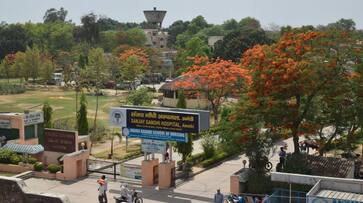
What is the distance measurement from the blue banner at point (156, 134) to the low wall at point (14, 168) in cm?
634

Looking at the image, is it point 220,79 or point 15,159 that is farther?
point 220,79

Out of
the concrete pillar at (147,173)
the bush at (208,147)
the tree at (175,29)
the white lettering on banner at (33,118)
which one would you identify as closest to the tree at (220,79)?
the bush at (208,147)

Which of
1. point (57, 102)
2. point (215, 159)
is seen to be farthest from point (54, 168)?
point (57, 102)

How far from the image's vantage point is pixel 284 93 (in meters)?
25.9

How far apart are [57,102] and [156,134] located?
36612 mm

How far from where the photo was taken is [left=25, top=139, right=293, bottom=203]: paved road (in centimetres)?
2530

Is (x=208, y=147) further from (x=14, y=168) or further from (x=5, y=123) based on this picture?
(x=5, y=123)

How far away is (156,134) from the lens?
27.2 m

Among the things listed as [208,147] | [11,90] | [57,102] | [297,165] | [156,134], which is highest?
[11,90]

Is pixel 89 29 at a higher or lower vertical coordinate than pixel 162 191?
higher

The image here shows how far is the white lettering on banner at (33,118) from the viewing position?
112ft

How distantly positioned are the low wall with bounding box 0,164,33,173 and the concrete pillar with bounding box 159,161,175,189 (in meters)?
7.88

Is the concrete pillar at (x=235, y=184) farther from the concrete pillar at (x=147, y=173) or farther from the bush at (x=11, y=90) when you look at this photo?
the bush at (x=11, y=90)

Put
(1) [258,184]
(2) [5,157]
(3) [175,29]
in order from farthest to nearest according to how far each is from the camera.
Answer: (3) [175,29] < (2) [5,157] < (1) [258,184]
